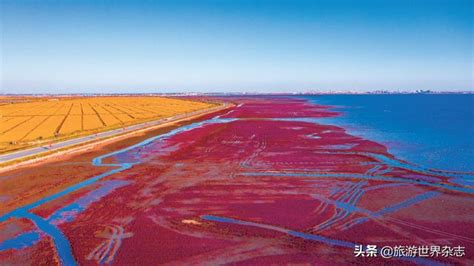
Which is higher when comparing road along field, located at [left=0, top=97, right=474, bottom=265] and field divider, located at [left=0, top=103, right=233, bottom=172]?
field divider, located at [left=0, top=103, right=233, bottom=172]

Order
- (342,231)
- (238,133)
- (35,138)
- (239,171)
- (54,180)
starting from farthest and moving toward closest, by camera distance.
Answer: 1. (238,133)
2. (35,138)
3. (239,171)
4. (54,180)
5. (342,231)

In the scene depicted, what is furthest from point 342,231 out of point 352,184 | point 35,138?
point 35,138

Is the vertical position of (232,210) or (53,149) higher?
(53,149)

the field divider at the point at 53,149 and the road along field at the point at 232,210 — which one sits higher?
the field divider at the point at 53,149

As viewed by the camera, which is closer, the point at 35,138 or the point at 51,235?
the point at 51,235

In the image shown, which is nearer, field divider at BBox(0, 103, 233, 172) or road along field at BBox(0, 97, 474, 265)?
road along field at BBox(0, 97, 474, 265)

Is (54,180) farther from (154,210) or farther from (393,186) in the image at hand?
(393,186)

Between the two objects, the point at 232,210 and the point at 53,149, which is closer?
the point at 232,210

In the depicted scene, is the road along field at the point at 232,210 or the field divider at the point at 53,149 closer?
the road along field at the point at 232,210
